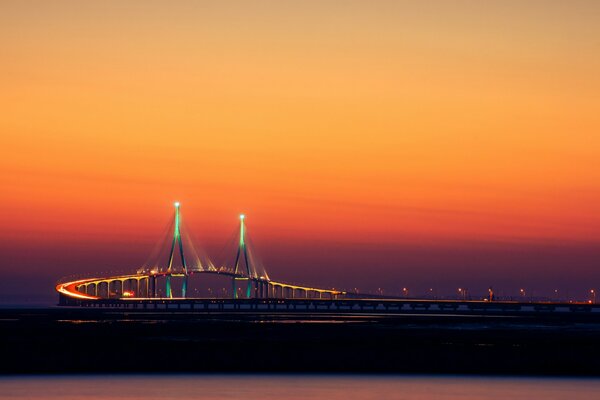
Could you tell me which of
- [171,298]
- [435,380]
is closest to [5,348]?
[435,380]

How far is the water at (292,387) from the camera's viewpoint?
3441cm

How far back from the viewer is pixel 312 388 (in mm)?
36500

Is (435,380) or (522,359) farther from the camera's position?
(522,359)

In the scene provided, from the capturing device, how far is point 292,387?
36.9 m

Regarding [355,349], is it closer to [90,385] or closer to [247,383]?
[247,383]

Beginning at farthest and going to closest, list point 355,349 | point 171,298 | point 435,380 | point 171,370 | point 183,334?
point 171,298, point 183,334, point 355,349, point 171,370, point 435,380

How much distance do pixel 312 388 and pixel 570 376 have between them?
9994mm

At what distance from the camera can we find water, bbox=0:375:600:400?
3441 centimetres

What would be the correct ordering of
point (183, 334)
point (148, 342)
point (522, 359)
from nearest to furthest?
point (522, 359) → point (148, 342) → point (183, 334)

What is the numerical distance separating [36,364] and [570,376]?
18876 mm

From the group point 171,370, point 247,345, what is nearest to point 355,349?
point 247,345

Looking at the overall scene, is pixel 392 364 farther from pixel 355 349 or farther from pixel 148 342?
pixel 148 342

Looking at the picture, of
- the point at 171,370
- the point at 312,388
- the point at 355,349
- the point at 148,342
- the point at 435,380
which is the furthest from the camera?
the point at 148,342

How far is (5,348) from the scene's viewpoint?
150 ft
